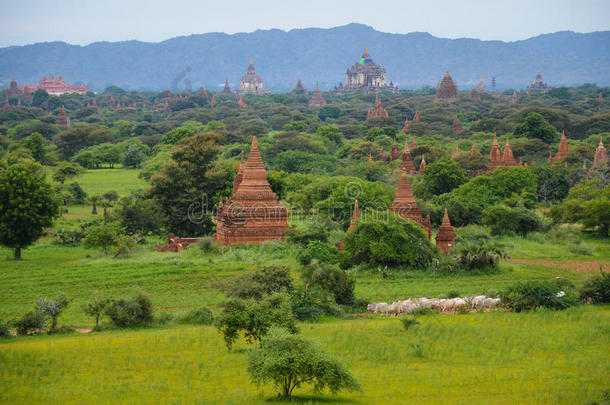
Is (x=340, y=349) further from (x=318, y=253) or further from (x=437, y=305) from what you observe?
(x=318, y=253)

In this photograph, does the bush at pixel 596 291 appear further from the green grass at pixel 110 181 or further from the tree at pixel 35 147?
the tree at pixel 35 147

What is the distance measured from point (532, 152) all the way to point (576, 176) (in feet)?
60.5

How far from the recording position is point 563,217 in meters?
43.4

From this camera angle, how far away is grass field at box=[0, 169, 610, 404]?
18.3 metres

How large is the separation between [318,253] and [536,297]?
8.65 meters

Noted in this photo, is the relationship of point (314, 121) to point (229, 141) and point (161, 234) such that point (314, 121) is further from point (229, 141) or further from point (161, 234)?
point (161, 234)

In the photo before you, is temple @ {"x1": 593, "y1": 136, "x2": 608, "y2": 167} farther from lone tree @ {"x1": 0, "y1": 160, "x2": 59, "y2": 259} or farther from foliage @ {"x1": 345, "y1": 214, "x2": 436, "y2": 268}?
lone tree @ {"x1": 0, "y1": 160, "x2": 59, "y2": 259}

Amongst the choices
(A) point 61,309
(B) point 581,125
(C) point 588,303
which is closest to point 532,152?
(B) point 581,125

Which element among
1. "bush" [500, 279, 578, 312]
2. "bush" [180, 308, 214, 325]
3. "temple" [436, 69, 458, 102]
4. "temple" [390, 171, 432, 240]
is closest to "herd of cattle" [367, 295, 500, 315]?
"bush" [500, 279, 578, 312]

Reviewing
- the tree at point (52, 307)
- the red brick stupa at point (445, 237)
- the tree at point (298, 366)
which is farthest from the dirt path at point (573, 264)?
the tree at point (298, 366)

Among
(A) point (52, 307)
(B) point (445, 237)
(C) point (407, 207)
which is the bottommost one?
(A) point (52, 307)

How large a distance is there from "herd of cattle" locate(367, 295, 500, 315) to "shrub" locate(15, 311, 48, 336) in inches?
381

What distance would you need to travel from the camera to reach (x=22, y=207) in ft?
118

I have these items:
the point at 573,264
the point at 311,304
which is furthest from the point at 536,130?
the point at 311,304
